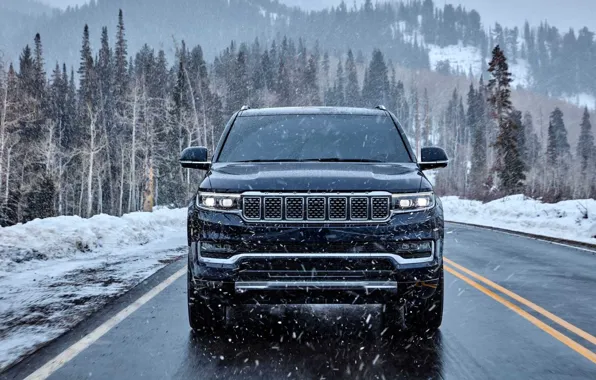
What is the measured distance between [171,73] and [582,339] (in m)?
107

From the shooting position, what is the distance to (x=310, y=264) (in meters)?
4.68

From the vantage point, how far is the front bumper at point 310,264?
4680 mm

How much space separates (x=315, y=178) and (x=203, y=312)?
1.54 m

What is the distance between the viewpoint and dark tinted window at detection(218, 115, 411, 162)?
6.08m

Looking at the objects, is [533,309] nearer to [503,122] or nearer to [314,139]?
[314,139]

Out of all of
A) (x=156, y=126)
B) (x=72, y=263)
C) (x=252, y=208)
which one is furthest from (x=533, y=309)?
(x=156, y=126)

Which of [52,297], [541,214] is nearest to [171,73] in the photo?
[541,214]

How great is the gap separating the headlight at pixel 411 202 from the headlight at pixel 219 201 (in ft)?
4.19

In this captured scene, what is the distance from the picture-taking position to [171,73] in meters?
107

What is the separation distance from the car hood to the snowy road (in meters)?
1.31

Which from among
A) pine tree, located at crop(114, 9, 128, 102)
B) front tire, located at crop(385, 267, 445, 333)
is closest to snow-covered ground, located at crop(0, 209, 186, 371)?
front tire, located at crop(385, 267, 445, 333)

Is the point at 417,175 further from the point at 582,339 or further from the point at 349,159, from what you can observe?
the point at 582,339

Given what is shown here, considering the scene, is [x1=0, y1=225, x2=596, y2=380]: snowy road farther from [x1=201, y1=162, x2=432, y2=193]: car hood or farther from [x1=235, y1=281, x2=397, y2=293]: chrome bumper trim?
[x1=201, y1=162, x2=432, y2=193]: car hood

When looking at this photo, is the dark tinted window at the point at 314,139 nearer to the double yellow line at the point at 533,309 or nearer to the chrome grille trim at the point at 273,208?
the chrome grille trim at the point at 273,208
